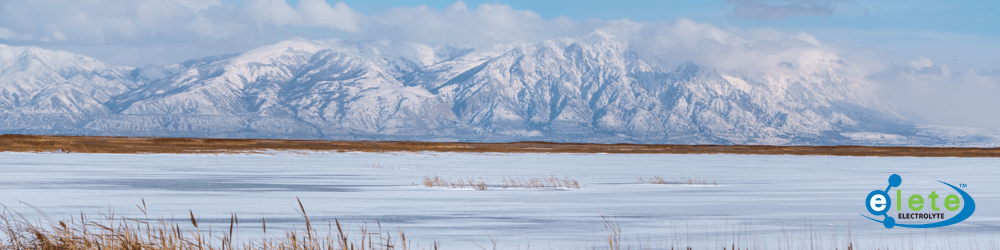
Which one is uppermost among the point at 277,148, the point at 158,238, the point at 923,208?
the point at 277,148

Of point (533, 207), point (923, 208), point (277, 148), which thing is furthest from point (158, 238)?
point (277, 148)

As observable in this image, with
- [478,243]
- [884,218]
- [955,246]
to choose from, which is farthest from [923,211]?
[478,243]

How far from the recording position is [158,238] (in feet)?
51.4

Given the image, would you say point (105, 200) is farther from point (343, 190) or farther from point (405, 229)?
point (405, 229)

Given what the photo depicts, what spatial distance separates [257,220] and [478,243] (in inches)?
246

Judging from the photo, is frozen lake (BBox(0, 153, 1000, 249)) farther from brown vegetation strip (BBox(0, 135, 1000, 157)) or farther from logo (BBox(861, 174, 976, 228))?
brown vegetation strip (BBox(0, 135, 1000, 157))

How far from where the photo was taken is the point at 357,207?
2697 centimetres

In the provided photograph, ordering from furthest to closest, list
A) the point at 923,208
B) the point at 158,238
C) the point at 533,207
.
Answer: the point at 533,207 → the point at 923,208 → the point at 158,238

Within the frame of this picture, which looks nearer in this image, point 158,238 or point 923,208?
point 158,238

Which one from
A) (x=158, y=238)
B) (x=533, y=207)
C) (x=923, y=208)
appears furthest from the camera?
(x=533, y=207)

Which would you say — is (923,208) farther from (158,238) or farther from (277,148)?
(277,148)

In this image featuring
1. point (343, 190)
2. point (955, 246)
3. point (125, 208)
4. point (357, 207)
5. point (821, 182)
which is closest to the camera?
point (955, 246)

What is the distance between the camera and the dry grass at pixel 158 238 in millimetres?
14055

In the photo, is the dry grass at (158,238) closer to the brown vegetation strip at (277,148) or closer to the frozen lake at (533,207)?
Answer: the frozen lake at (533,207)
